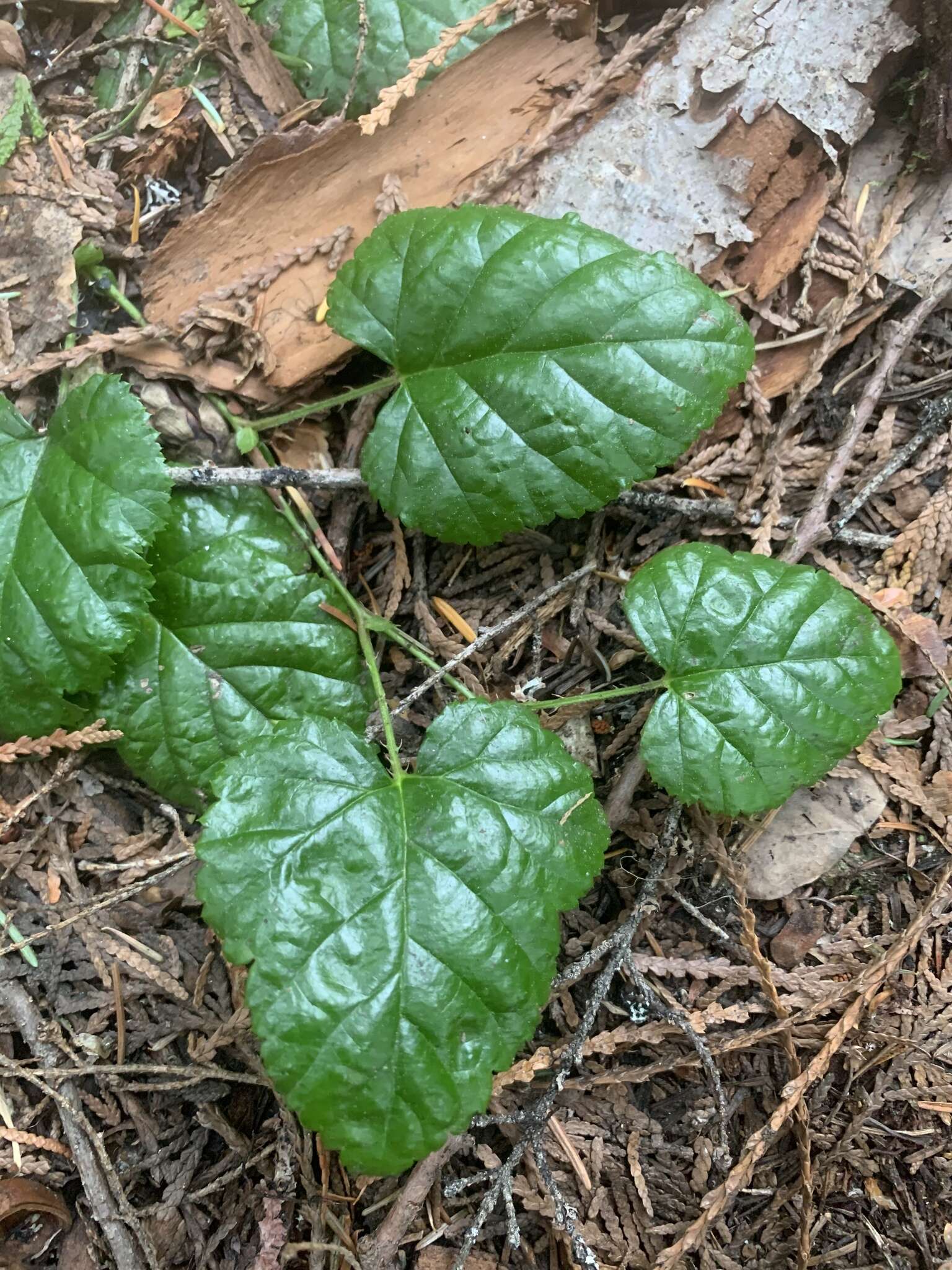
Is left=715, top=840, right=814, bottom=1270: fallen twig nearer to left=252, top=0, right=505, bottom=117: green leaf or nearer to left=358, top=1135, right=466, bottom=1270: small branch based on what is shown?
left=358, top=1135, right=466, bottom=1270: small branch

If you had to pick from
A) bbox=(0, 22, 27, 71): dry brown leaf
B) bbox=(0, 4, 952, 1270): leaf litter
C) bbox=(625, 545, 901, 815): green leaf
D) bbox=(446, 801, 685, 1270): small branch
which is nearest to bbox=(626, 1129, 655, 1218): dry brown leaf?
bbox=(0, 4, 952, 1270): leaf litter

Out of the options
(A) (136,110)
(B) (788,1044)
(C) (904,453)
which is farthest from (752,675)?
(A) (136,110)

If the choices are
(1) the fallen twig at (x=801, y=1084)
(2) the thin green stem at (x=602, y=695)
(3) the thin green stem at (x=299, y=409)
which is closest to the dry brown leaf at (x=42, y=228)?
(3) the thin green stem at (x=299, y=409)

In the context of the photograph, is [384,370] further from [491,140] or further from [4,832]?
[4,832]

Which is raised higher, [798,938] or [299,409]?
[299,409]

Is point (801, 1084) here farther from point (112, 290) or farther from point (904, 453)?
point (112, 290)

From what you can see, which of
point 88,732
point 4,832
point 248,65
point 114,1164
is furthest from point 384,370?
point 114,1164

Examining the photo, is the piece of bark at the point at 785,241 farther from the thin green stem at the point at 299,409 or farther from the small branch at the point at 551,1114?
the small branch at the point at 551,1114
